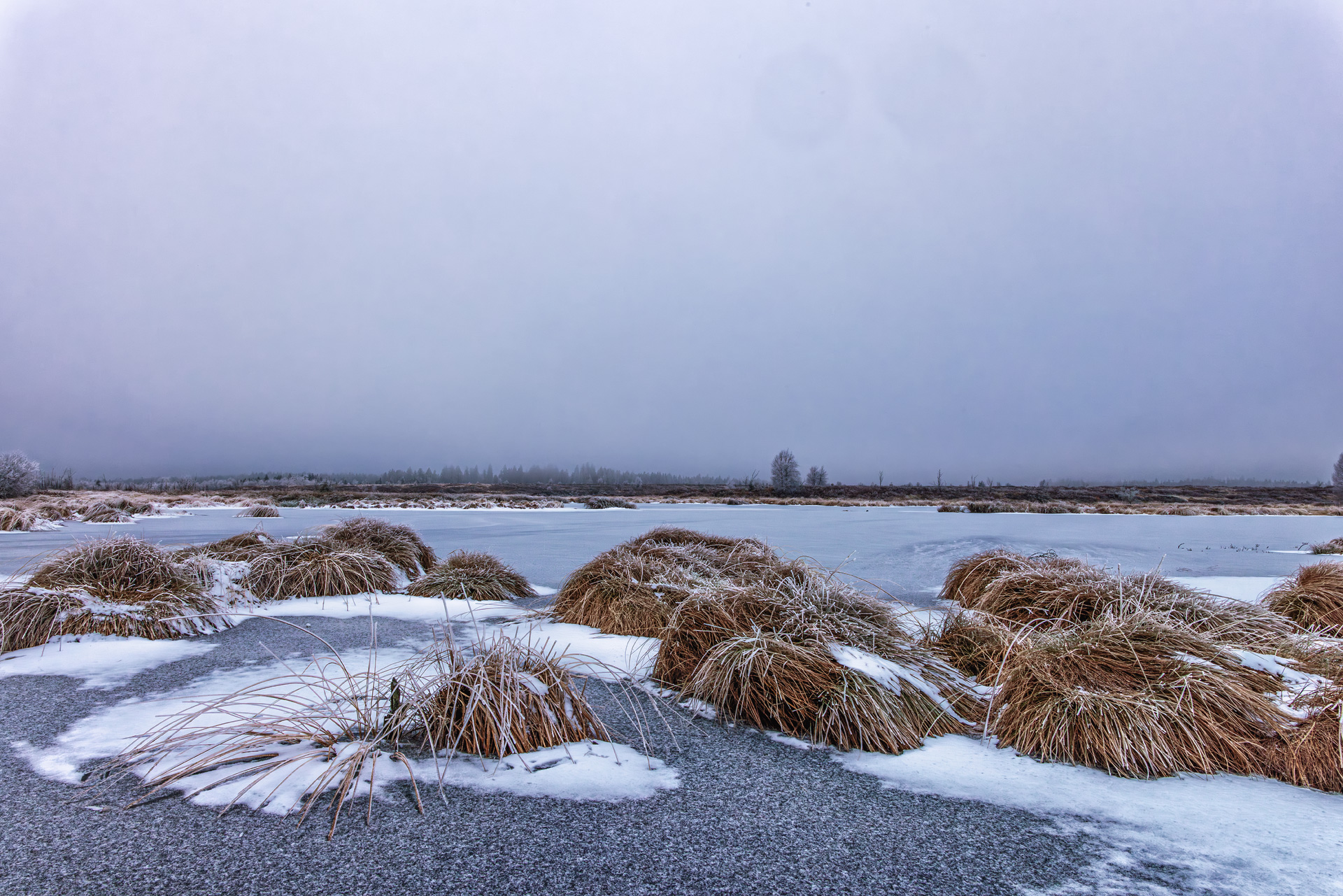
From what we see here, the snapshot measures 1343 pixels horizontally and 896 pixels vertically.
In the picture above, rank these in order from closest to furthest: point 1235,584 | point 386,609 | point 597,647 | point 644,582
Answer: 1. point 597,647
2. point 644,582
3. point 386,609
4. point 1235,584

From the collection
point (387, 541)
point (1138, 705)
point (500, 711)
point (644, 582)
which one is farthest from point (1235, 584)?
point (387, 541)

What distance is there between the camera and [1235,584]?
258 inches

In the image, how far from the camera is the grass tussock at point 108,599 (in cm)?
390

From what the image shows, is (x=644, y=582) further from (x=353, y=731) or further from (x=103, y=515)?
(x=103, y=515)

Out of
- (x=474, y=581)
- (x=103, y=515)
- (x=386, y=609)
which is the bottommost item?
(x=103, y=515)

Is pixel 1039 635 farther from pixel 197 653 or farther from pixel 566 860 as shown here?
pixel 197 653

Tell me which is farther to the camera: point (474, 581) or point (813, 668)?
point (474, 581)

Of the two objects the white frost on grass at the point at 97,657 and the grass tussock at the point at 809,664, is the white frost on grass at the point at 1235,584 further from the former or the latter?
the white frost on grass at the point at 97,657

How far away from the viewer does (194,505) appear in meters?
25.7

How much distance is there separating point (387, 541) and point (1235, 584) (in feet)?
32.0

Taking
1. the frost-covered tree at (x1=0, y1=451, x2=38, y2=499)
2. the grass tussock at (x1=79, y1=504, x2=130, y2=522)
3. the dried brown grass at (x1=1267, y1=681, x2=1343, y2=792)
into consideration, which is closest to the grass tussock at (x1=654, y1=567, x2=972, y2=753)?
the dried brown grass at (x1=1267, y1=681, x2=1343, y2=792)

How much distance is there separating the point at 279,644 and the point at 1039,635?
4.79 metres

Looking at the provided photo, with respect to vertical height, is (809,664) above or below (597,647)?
above

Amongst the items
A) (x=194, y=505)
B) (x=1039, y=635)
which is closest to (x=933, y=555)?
(x=1039, y=635)
